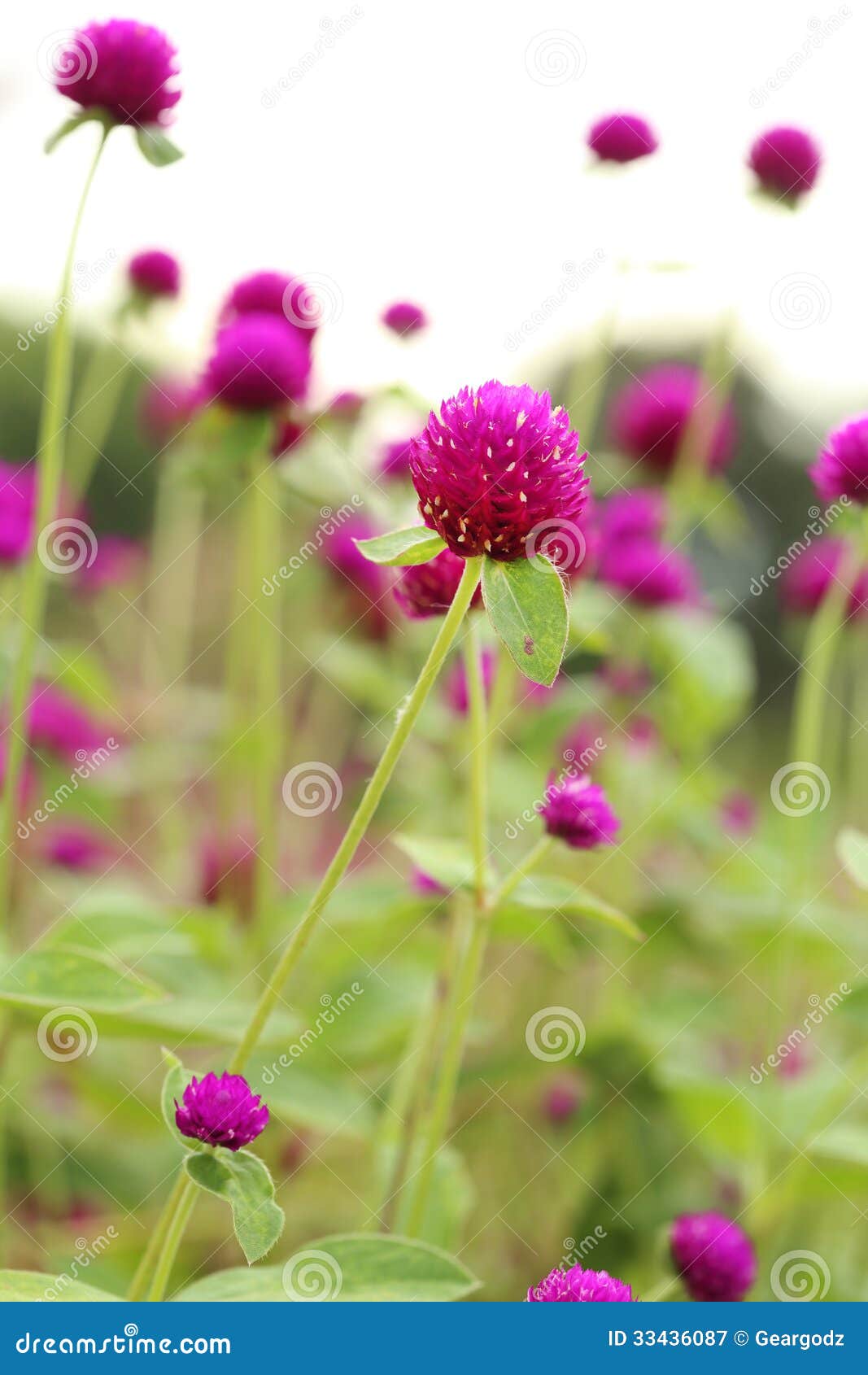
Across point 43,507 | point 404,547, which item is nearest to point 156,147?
point 43,507

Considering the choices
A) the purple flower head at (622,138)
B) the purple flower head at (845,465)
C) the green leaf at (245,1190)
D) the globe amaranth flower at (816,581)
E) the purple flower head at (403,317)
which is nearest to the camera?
the green leaf at (245,1190)

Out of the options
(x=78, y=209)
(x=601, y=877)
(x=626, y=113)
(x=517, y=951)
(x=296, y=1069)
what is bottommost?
(x=296, y=1069)

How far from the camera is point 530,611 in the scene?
0.58 meters

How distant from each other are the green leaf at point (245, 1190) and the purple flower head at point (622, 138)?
961 mm

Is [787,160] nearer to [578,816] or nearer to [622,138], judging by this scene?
[622,138]

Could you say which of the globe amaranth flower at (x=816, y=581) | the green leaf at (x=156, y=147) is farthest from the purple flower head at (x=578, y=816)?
the globe amaranth flower at (x=816, y=581)

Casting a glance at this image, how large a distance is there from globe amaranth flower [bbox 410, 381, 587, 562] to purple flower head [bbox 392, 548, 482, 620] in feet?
0.52

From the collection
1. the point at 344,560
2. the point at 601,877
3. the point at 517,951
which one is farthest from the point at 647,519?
the point at 517,951

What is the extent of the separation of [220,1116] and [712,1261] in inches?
16.6

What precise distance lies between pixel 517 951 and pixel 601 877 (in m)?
0.30

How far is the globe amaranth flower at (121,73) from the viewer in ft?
2.64

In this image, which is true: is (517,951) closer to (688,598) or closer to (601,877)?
(601,877)

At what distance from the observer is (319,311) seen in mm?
1354

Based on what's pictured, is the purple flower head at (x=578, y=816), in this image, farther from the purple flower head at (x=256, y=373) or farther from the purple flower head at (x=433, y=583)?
the purple flower head at (x=256, y=373)
